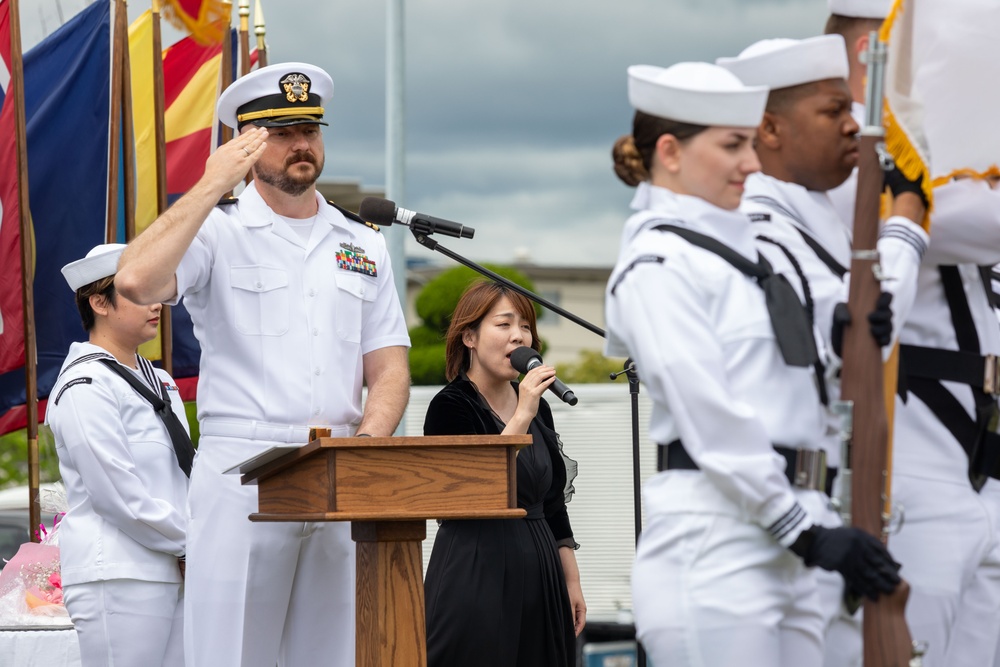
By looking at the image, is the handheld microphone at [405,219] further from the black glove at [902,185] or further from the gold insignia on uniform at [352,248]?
the black glove at [902,185]

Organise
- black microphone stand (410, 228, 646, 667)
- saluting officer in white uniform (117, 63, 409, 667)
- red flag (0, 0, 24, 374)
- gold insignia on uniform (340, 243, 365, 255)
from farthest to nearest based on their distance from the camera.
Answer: red flag (0, 0, 24, 374)
black microphone stand (410, 228, 646, 667)
gold insignia on uniform (340, 243, 365, 255)
saluting officer in white uniform (117, 63, 409, 667)

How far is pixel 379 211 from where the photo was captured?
4.57 meters

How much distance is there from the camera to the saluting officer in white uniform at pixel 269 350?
161 inches

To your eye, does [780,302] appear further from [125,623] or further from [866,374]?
[125,623]

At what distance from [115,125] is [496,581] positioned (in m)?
3.80

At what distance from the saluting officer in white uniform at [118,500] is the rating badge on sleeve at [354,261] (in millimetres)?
918

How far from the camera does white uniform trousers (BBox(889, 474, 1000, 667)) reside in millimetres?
3424

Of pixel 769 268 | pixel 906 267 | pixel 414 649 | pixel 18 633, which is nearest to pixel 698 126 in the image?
pixel 769 268

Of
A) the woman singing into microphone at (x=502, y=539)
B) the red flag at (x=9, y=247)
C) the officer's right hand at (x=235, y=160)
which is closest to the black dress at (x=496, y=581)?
the woman singing into microphone at (x=502, y=539)

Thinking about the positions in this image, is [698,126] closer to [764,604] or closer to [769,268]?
[769,268]

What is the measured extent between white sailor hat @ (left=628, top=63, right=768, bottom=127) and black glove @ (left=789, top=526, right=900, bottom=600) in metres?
0.89

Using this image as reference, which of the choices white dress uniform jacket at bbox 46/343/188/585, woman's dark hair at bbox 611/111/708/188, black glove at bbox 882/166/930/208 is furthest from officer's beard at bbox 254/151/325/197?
black glove at bbox 882/166/930/208

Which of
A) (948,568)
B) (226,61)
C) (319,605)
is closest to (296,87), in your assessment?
(319,605)

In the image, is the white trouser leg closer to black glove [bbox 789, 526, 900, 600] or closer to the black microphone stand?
the black microphone stand
